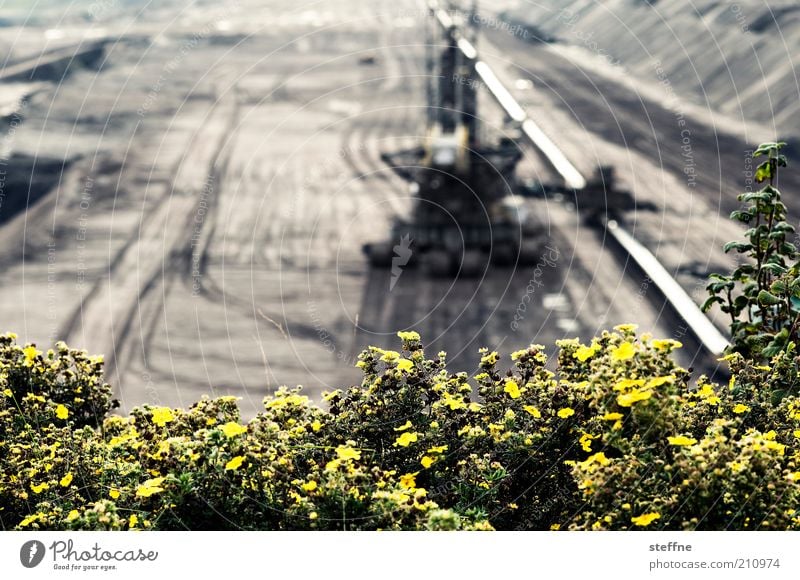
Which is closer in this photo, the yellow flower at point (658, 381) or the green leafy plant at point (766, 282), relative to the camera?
the yellow flower at point (658, 381)

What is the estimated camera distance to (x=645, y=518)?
19.4 ft

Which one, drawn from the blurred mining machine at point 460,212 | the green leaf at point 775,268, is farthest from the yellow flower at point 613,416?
the blurred mining machine at point 460,212

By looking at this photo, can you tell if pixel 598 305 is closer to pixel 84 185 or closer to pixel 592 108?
pixel 84 185

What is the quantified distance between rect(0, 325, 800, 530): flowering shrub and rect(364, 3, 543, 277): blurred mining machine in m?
17.4

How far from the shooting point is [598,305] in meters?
23.5

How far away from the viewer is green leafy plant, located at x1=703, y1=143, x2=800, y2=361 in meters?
7.38

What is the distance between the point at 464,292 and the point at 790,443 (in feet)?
57.3

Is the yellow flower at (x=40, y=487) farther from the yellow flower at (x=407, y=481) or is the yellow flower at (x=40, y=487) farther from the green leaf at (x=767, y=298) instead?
the green leaf at (x=767, y=298)

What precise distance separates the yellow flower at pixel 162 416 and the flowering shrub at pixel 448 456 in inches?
0.7

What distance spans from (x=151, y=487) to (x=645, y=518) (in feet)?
9.81

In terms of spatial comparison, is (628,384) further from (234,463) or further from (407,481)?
(234,463)

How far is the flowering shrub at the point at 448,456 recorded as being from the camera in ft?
19.5
